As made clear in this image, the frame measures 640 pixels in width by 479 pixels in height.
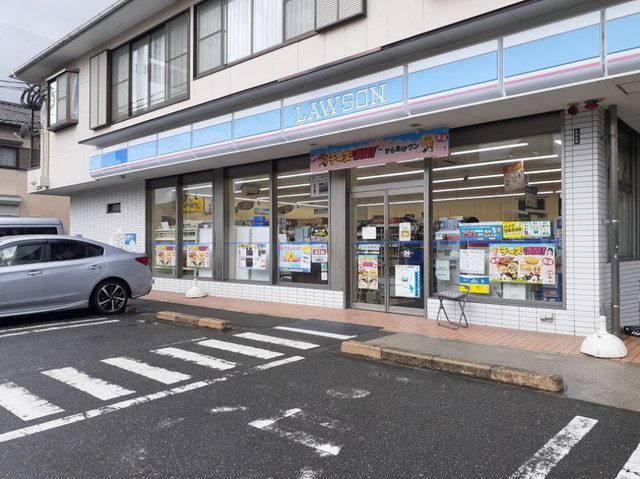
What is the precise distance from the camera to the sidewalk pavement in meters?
5.17

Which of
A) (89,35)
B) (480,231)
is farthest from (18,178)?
(480,231)

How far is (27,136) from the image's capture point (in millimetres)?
26703

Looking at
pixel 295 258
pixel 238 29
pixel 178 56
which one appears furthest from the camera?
pixel 178 56

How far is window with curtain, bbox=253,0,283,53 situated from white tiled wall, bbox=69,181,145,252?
268 inches

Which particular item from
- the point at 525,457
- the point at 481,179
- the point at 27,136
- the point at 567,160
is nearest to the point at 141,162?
the point at 481,179

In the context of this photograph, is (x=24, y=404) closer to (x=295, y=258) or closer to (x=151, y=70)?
(x=295, y=258)

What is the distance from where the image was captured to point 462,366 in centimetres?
576

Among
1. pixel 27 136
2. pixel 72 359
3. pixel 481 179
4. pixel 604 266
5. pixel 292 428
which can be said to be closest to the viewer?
pixel 292 428

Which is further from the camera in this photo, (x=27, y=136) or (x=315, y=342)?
(x=27, y=136)

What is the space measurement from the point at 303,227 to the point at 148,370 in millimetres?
6147

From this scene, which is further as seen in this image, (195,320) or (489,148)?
(195,320)

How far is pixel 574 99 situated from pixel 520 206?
1.88 meters

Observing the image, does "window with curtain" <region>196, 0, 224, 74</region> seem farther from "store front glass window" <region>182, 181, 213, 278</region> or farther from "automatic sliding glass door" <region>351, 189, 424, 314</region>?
"automatic sliding glass door" <region>351, 189, 424, 314</region>

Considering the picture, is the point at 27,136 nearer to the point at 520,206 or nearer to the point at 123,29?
the point at 123,29
